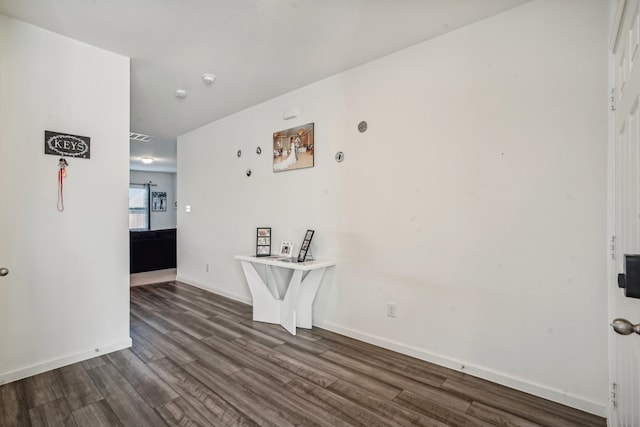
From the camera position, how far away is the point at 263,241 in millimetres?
3639

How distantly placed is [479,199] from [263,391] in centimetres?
200

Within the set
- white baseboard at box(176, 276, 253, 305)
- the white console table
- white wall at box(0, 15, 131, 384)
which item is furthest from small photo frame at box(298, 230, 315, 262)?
white wall at box(0, 15, 131, 384)

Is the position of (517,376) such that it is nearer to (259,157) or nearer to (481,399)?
(481,399)

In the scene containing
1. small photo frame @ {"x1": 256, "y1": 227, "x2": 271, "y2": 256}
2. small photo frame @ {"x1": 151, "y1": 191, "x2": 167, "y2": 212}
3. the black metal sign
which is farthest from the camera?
small photo frame @ {"x1": 151, "y1": 191, "x2": 167, "y2": 212}

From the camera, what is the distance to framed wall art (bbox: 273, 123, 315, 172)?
10.6 ft

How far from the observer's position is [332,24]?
2.23m

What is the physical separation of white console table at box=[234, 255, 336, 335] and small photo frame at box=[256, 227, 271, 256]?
19 centimetres

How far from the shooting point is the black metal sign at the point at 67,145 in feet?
7.57

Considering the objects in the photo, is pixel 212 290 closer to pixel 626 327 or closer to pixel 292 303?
pixel 292 303

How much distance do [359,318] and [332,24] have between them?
2.49 metres

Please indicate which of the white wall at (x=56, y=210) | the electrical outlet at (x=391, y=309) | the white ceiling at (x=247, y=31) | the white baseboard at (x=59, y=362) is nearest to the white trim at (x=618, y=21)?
the white ceiling at (x=247, y=31)

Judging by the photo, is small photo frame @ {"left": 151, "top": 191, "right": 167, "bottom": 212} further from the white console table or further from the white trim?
the white trim

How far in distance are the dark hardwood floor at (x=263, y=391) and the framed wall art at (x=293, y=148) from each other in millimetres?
1841

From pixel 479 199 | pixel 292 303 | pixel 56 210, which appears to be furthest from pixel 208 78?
pixel 479 199
